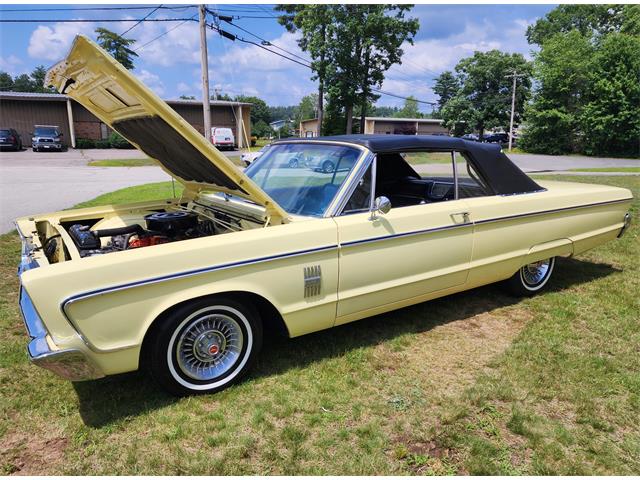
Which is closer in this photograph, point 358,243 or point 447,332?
point 358,243

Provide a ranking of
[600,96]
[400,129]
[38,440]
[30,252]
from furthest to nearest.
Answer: [400,129], [600,96], [30,252], [38,440]

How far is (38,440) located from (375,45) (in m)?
37.7

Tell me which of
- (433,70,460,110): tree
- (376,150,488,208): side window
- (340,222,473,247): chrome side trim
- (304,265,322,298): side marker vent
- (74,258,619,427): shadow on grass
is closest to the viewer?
(74,258,619,427): shadow on grass

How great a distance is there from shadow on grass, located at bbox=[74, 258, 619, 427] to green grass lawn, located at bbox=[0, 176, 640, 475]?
0.01m

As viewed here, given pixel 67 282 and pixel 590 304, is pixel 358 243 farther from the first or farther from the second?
pixel 590 304

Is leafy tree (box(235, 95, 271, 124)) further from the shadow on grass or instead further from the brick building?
the shadow on grass

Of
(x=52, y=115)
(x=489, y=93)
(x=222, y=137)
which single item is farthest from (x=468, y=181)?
(x=489, y=93)

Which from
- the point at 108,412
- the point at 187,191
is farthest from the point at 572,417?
the point at 187,191

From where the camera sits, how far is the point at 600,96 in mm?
33281

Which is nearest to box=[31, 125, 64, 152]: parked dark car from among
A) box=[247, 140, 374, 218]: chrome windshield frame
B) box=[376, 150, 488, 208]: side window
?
box=[376, 150, 488, 208]: side window

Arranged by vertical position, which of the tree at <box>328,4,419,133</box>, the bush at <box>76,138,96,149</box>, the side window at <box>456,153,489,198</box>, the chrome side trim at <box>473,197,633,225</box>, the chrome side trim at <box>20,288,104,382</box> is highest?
the tree at <box>328,4,419,133</box>

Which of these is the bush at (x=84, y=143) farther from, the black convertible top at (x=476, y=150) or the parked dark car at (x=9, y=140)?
the black convertible top at (x=476, y=150)

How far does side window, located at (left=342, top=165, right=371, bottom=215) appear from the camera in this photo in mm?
3295

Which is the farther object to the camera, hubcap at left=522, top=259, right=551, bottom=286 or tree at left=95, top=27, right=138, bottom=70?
tree at left=95, top=27, right=138, bottom=70
